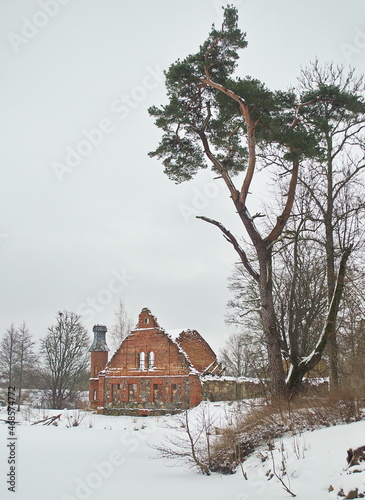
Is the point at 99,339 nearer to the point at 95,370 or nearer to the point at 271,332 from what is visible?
the point at 95,370

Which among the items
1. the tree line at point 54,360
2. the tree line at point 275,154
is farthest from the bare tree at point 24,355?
the tree line at point 275,154

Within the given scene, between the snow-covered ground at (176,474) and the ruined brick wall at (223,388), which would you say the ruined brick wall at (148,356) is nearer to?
the ruined brick wall at (223,388)

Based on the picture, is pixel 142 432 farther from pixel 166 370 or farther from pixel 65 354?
pixel 65 354

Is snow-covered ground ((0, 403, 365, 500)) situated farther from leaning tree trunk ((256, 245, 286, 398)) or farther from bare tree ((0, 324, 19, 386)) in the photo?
bare tree ((0, 324, 19, 386))

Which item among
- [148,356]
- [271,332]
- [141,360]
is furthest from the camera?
[141,360]

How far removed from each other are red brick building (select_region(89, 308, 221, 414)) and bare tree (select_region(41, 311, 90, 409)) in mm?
6151

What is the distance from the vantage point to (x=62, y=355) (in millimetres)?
38219

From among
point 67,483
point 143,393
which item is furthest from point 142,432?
point 143,393

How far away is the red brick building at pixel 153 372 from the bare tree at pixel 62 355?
242 inches

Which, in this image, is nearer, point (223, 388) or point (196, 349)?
point (223, 388)

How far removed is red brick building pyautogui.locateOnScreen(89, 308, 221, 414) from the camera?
90.8ft

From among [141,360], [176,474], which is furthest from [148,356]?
[176,474]

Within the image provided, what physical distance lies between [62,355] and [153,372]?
12.6m


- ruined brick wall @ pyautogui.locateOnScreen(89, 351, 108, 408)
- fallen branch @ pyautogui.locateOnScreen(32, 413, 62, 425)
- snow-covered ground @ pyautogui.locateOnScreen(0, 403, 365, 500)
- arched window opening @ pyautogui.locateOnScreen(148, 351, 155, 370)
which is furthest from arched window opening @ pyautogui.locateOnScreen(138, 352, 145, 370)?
snow-covered ground @ pyautogui.locateOnScreen(0, 403, 365, 500)
